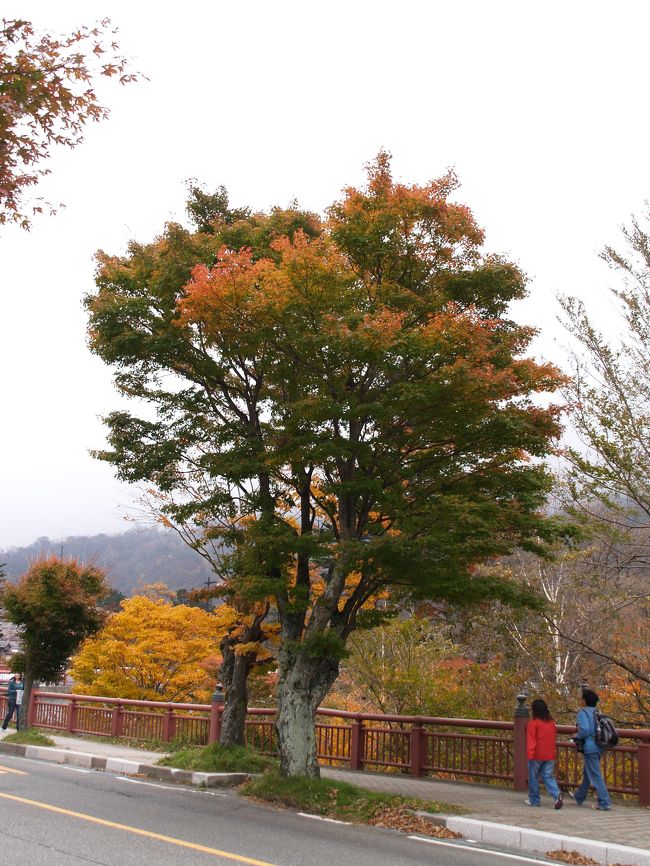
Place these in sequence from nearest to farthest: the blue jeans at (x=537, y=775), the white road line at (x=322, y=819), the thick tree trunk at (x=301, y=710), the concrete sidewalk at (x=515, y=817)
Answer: the concrete sidewalk at (x=515, y=817), the white road line at (x=322, y=819), the blue jeans at (x=537, y=775), the thick tree trunk at (x=301, y=710)

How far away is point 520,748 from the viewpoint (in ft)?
42.1

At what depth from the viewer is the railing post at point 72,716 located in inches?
840

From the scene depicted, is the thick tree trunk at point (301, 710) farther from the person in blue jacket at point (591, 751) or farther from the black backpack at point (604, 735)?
the black backpack at point (604, 735)

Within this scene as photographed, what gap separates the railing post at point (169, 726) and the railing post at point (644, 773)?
431 inches

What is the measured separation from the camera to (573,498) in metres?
14.0

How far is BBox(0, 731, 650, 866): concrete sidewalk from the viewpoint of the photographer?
836 cm

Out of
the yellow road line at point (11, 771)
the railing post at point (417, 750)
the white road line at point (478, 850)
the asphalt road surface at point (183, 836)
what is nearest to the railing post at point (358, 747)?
the railing post at point (417, 750)

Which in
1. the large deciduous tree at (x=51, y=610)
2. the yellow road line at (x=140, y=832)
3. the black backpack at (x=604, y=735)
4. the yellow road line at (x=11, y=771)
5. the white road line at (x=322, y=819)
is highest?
the large deciduous tree at (x=51, y=610)

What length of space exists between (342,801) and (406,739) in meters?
4.96

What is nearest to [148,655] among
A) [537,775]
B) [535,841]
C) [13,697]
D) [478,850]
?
[13,697]

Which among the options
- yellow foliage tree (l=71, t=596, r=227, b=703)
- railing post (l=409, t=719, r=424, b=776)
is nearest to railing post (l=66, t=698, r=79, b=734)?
yellow foliage tree (l=71, t=596, r=227, b=703)

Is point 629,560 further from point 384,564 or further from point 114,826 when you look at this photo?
point 114,826

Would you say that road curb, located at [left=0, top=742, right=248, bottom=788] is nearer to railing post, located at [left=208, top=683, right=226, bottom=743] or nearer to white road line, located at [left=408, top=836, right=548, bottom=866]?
railing post, located at [left=208, top=683, right=226, bottom=743]

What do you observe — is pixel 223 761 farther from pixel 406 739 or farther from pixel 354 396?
pixel 354 396
